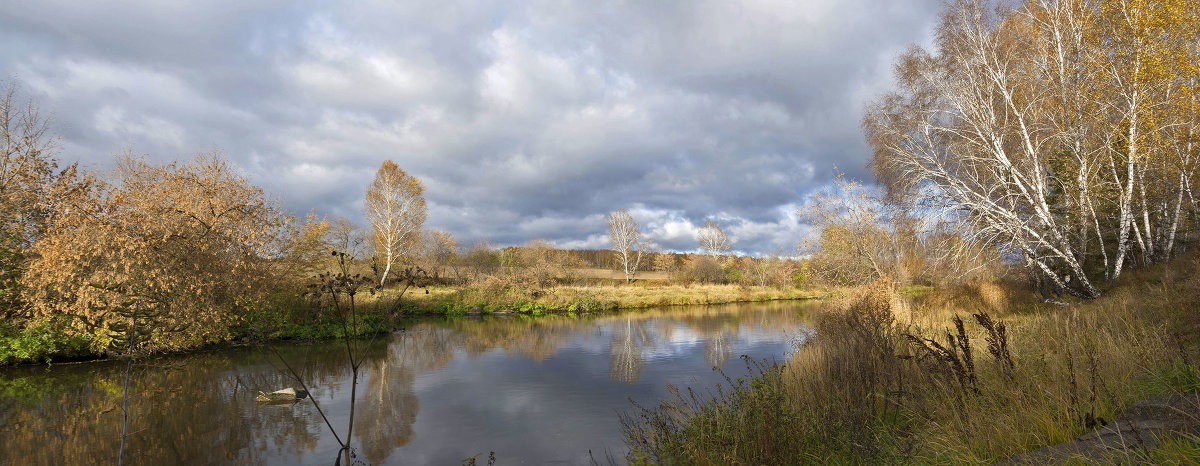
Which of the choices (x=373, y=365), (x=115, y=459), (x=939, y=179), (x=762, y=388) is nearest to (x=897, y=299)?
(x=939, y=179)

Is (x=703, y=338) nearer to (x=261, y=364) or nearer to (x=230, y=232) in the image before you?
(x=261, y=364)

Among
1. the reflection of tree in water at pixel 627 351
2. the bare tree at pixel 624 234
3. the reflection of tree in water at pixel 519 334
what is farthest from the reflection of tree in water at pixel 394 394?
the bare tree at pixel 624 234

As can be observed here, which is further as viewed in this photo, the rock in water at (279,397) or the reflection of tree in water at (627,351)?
the reflection of tree in water at (627,351)

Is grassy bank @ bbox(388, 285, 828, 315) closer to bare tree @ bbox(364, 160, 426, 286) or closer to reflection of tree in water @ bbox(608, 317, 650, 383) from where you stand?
bare tree @ bbox(364, 160, 426, 286)

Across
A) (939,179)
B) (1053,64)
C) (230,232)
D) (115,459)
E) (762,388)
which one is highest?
(1053,64)

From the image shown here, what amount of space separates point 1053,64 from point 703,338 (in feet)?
40.6

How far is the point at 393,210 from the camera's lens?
3375 centimetres

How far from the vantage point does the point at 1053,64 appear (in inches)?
486

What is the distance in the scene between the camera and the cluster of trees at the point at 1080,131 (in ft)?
34.9

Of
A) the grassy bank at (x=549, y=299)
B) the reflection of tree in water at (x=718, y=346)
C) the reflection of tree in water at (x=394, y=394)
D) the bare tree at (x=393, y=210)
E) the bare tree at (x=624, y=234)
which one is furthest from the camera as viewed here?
the bare tree at (x=624, y=234)

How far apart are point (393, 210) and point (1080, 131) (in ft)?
109

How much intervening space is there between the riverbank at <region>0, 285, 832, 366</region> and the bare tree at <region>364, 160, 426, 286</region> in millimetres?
4160

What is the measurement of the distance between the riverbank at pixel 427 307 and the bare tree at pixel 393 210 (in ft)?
13.6

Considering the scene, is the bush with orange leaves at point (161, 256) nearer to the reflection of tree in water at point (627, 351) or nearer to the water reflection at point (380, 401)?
the water reflection at point (380, 401)
